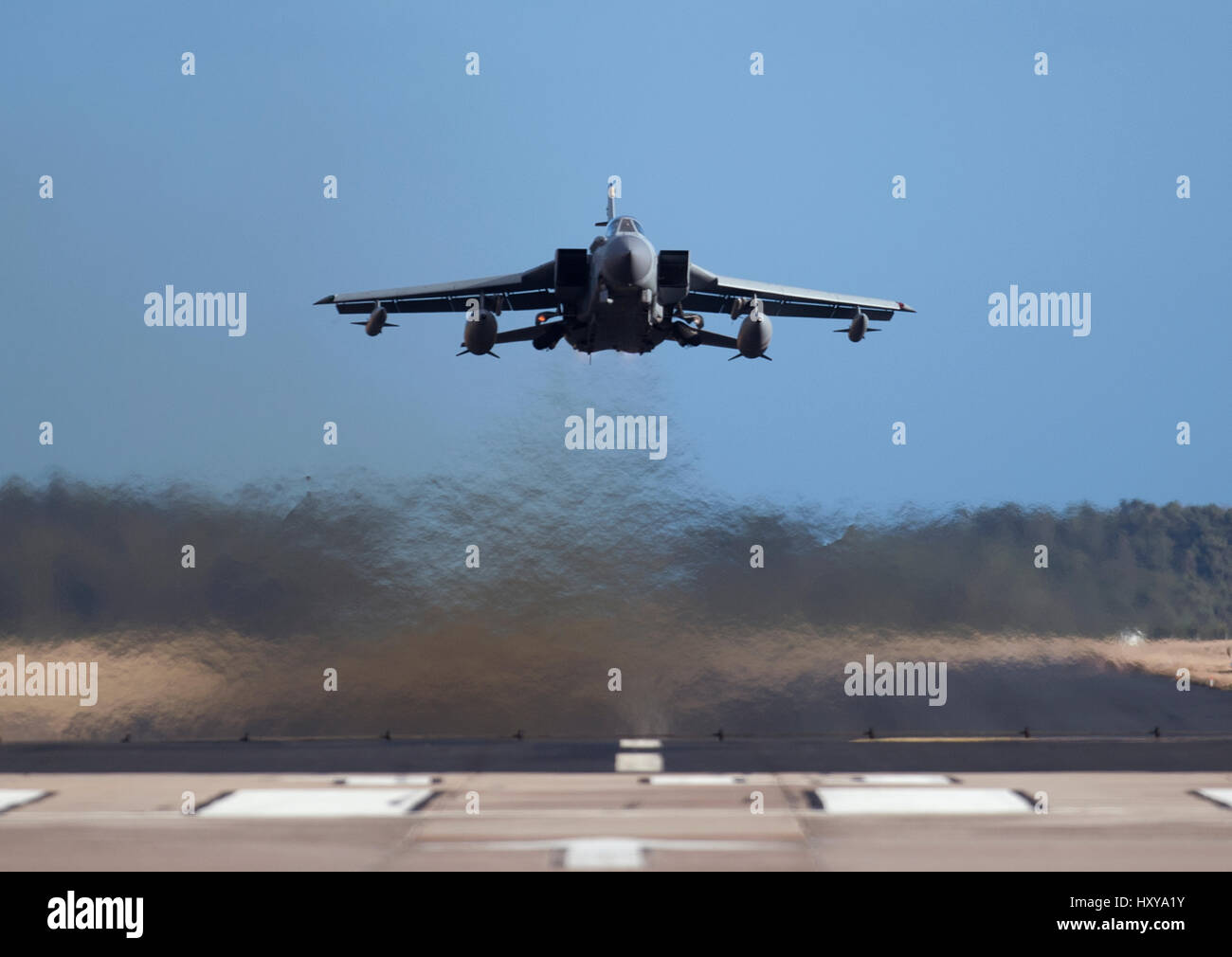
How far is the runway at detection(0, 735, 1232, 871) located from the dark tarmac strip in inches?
4.3

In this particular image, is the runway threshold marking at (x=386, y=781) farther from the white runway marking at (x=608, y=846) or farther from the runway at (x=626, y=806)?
the white runway marking at (x=608, y=846)

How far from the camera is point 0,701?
2498cm

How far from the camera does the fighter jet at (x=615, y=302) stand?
869 inches

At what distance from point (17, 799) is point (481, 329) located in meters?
11.9

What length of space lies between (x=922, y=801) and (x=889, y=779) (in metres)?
2.49

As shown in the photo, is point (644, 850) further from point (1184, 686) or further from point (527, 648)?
point (1184, 686)

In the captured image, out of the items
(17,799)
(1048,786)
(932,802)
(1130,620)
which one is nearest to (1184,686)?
(1130,620)

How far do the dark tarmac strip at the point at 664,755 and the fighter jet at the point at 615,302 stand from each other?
27.7ft

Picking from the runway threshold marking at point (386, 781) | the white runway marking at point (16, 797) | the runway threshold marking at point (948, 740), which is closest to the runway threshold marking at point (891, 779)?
the runway threshold marking at point (948, 740)

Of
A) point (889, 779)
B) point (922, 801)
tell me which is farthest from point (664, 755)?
point (922, 801)

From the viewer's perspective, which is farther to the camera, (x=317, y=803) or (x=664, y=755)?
(x=664, y=755)

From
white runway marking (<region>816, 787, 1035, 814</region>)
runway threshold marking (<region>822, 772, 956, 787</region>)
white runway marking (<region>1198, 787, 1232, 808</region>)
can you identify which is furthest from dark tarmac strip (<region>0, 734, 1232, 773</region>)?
white runway marking (<region>816, 787, 1035, 814</region>)

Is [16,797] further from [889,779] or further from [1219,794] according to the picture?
[1219,794]

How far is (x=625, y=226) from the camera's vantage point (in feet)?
72.7
